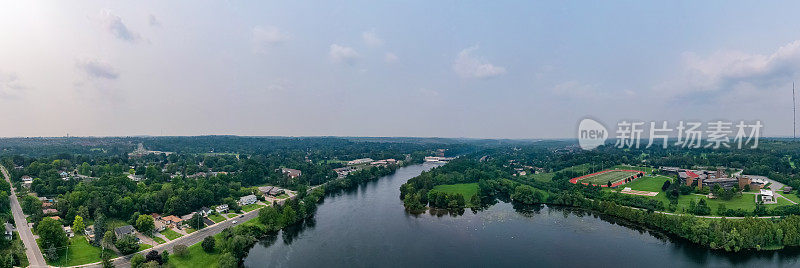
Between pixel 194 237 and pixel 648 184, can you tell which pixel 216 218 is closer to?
pixel 194 237

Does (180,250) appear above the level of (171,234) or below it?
above

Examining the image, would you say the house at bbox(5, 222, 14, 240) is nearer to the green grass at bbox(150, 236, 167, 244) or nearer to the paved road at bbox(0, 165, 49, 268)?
the paved road at bbox(0, 165, 49, 268)

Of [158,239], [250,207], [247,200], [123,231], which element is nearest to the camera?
[123,231]

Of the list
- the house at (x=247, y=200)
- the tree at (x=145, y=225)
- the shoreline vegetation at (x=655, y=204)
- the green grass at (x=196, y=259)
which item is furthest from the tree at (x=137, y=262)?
the shoreline vegetation at (x=655, y=204)

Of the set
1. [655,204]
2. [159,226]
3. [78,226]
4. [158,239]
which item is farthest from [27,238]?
[655,204]

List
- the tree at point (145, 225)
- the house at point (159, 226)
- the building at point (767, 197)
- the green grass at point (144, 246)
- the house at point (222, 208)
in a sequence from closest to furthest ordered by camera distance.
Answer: the green grass at point (144, 246) → the tree at point (145, 225) → the house at point (159, 226) → the house at point (222, 208) → the building at point (767, 197)

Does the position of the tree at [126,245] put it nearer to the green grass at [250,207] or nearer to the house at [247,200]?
the green grass at [250,207]
